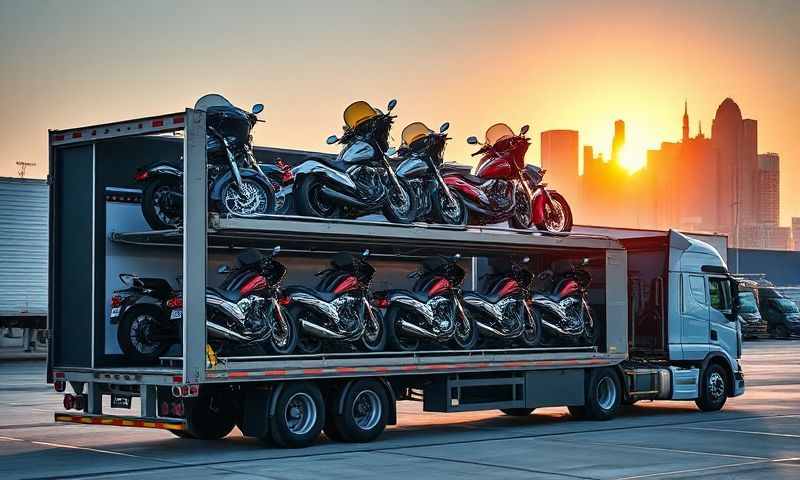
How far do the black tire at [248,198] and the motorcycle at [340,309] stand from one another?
1092mm

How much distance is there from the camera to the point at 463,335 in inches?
687

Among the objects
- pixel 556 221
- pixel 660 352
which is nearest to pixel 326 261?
pixel 556 221

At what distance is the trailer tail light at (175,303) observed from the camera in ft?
46.4

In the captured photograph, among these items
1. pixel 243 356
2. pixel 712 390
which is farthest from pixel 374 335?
pixel 712 390

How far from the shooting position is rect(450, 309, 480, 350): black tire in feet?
57.1

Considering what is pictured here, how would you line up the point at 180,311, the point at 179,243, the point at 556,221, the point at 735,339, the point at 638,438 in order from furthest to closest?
the point at 735,339
the point at 556,221
the point at 638,438
the point at 179,243
the point at 180,311

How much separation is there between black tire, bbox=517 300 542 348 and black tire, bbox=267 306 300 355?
14.1ft

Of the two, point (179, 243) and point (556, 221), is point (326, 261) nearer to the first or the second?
point (179, 243)

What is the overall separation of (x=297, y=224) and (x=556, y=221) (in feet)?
20.0

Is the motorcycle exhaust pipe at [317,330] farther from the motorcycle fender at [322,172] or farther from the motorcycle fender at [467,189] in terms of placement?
the motorcycle fender at [467,189]

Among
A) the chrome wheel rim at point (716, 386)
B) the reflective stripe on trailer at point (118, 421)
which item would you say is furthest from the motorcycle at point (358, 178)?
the chrome wheel rim at point (716, 386)

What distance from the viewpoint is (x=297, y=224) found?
1458cm

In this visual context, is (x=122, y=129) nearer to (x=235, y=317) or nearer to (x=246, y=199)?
(x=246, y=199)

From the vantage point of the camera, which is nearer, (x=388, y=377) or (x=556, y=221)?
Result: (x=388, y=377)
